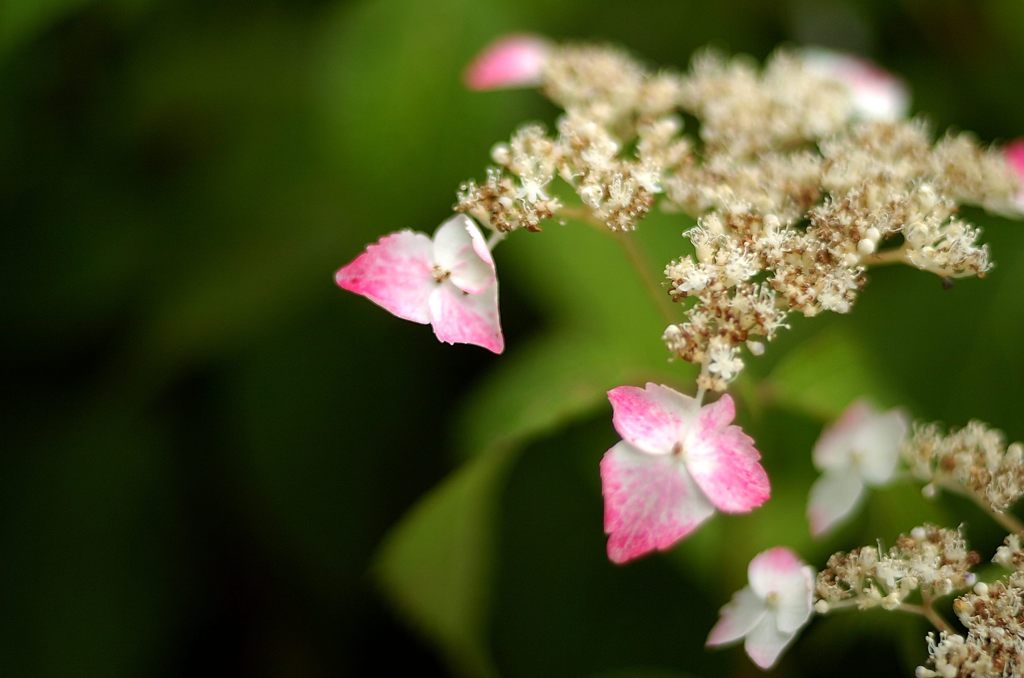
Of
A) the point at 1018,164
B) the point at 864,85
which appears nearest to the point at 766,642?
the point at 1018,164

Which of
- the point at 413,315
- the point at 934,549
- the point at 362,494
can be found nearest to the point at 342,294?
the point at 362,494

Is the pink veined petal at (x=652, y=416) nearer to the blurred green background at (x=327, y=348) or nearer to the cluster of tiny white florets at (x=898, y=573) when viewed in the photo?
the cluster of tiny white florets at (x=898, y=573)

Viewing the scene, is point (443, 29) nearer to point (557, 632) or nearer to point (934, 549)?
point (557, 632)

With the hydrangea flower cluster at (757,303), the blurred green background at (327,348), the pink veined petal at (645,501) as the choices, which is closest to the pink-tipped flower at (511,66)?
the hydrangea flower cluster at (757,303)

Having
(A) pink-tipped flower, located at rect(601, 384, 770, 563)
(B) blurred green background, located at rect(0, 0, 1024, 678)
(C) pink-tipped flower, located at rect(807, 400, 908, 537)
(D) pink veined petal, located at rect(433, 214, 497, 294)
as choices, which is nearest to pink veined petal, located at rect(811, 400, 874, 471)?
(C) pink-tipped flower, located at rect(807, 400, 908, 537)

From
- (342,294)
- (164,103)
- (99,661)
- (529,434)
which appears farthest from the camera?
(164,103)
